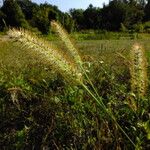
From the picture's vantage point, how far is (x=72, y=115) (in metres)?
3.47

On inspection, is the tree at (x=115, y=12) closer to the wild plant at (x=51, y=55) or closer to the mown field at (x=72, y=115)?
the mown field at (x=72, y=115)

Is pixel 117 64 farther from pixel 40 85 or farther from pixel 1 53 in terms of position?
pixel 1 53

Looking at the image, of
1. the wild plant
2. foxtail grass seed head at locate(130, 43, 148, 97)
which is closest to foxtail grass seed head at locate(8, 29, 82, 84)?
the wild plant

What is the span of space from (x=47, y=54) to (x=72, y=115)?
0.89 metres

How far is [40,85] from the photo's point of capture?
4.36 meters

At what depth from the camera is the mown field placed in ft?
10.1

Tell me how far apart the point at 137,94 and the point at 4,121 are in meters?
1.37

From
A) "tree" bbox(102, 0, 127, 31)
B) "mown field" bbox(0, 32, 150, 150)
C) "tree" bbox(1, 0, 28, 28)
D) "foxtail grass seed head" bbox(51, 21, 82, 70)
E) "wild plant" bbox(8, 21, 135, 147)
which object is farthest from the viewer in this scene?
"tree" bbox(102, 0, 127, 31)

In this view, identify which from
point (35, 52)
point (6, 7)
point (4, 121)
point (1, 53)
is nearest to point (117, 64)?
point (4, 121)

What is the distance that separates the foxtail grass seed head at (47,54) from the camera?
8.71 feet

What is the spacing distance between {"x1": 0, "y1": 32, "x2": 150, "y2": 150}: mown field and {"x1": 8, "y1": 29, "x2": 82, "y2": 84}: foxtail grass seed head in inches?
1.5

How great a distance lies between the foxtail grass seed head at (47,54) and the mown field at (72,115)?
4 cm

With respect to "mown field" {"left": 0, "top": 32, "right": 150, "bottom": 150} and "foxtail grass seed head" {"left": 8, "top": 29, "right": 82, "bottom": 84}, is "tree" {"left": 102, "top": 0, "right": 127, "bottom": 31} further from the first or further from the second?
"foxtail grass seed head" {"left": 8, "top": 29, "right": 82, "bottom": 84}

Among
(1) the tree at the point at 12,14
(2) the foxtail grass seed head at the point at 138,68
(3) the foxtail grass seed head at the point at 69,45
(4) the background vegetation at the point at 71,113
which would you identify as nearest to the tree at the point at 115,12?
(1) the tree at the point at 12,14
